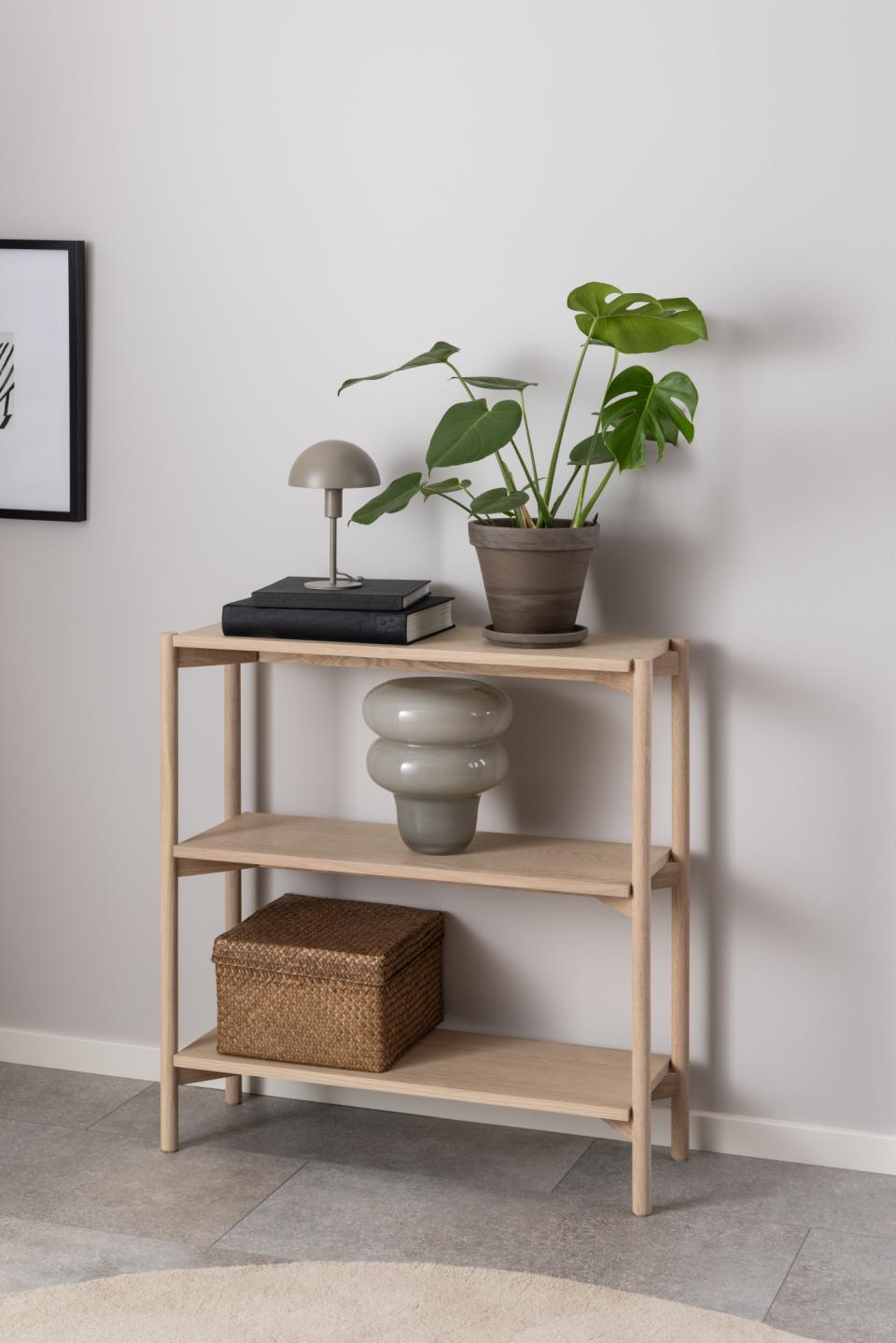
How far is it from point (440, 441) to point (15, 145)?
115 cm

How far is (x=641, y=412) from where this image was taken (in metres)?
2.43

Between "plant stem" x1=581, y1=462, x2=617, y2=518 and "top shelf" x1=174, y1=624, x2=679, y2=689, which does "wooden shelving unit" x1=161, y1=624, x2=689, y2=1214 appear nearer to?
"top shelf" x1=174, y1=624, x2=679, y2=689

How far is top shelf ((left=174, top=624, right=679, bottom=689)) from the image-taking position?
244cm

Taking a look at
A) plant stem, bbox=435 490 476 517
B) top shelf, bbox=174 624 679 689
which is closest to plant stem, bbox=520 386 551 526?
plant stem, bbox=435 490 476 517

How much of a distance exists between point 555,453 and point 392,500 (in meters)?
0.28

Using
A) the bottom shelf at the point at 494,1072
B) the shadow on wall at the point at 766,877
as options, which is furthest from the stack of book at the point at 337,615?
the bottom shelf at the point at 494,1072

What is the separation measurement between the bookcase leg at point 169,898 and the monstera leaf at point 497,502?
1.87 ft

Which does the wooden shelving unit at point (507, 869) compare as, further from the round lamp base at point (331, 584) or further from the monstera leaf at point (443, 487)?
the monstera leaf at point (443, 487)

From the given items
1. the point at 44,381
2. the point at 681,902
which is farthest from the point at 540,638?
the point at 44,381

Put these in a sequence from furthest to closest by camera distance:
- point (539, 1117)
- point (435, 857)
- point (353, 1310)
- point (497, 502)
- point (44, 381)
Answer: point (44, 381) < point (539, 1117) < point (435, 857) < point (497, 502) < point (353, 1310)

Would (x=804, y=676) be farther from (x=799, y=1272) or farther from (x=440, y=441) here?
(x=799, y=1272)

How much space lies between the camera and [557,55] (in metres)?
2.63

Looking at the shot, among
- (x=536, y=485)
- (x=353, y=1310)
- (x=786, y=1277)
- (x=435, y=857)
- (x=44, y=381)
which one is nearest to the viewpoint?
(x=353, y=1310)

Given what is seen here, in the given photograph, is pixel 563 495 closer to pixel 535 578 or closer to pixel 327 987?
pixel 535 578
